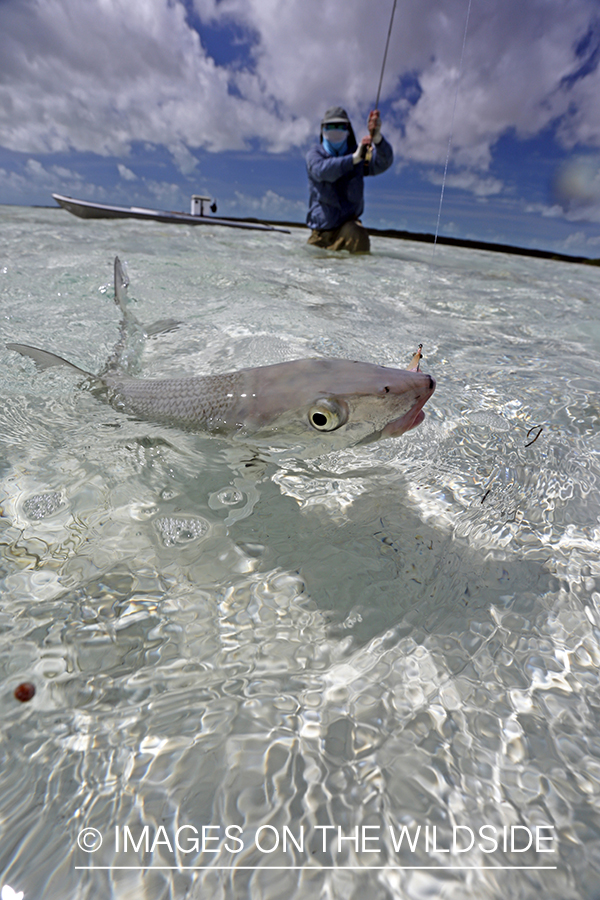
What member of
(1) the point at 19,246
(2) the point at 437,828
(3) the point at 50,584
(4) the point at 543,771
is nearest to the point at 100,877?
(2) the point at 437,828

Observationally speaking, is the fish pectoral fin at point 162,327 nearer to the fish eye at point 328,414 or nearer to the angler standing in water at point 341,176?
the fish eye at point 328,414

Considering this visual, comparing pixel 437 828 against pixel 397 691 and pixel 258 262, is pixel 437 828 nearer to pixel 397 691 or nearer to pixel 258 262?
pixel 397 691

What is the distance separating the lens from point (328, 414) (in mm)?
1717

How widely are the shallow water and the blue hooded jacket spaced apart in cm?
845

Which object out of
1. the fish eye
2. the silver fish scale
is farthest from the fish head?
the silver fish scale

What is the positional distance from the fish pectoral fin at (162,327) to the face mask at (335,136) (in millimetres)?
7713

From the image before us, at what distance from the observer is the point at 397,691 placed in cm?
118

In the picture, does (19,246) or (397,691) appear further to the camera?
(19,246)

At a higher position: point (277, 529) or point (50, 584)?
point (277, 529)

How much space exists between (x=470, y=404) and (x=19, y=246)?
8602mm

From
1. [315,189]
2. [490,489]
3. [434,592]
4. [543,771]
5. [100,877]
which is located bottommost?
[100,877]

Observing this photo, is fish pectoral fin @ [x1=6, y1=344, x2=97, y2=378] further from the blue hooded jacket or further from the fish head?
the blue hooded jacket

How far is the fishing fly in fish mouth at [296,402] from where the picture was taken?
168 cm

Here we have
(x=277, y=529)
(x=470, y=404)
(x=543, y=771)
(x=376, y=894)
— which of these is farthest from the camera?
(x=470, y=404)
